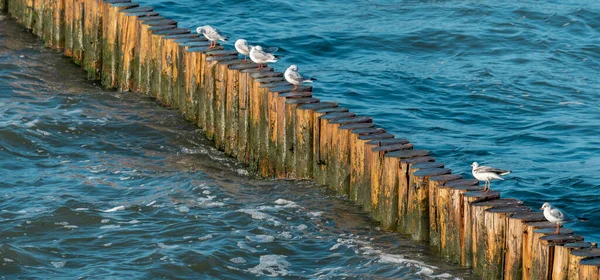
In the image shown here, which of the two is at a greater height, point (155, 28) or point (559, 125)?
point (155, 28)

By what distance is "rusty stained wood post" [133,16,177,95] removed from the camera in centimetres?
1617

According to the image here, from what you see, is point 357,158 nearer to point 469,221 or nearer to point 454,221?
point 454,221

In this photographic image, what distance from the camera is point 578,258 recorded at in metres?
9.22

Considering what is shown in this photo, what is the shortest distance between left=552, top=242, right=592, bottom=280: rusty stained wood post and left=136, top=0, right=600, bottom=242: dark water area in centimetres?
447

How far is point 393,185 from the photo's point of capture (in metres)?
11.7

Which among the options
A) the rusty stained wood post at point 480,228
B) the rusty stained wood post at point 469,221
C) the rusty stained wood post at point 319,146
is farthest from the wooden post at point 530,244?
the rusty stained wood post at point 319,146

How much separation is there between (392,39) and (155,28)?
9.65 meters

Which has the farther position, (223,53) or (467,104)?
(467,104)

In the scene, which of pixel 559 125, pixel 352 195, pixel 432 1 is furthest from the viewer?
pixel 432 1

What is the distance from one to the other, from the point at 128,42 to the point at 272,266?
669cm

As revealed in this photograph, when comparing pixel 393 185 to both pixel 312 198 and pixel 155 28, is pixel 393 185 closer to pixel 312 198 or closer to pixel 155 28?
pixel 312 198

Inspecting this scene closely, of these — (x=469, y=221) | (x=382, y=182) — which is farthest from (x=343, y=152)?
(x=469, y=221)

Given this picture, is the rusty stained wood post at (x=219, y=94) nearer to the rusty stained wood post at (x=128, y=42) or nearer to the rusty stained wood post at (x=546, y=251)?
the rusty stained wood post at (x=128, y=42)

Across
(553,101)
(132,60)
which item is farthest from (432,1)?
(132,60)
